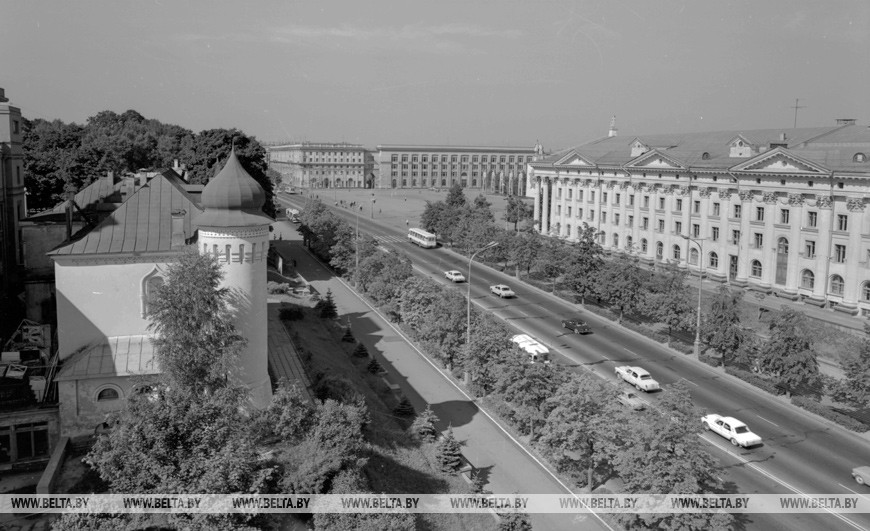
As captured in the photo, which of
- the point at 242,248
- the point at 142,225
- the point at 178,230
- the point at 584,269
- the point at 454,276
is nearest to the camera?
the point at 242,248

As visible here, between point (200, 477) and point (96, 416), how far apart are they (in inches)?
452

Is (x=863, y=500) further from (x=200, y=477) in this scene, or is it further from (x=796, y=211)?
(x=796, y=211)

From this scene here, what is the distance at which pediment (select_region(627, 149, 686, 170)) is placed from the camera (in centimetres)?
7484

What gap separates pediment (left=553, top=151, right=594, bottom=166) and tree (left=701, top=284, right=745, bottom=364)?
46292 mm

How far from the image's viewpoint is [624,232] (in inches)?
3255

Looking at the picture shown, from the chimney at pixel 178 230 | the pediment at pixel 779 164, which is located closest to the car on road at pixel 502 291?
the pediment at pixel 779 164

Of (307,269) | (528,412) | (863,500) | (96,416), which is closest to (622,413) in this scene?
(528,412)

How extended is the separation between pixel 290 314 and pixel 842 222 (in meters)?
Answer: 44.6

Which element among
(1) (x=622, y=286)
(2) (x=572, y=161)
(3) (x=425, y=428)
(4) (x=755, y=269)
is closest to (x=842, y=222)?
(4) (x=755, y=269)

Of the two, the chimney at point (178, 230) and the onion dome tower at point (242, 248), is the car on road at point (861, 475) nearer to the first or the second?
the onion dome tower at point (242, 248)

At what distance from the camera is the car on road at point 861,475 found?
29203 millimetres

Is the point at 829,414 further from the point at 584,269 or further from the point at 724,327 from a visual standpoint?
the point at 584,269

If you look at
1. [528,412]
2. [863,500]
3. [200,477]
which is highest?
[200,477]

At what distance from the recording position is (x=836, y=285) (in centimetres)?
5694
